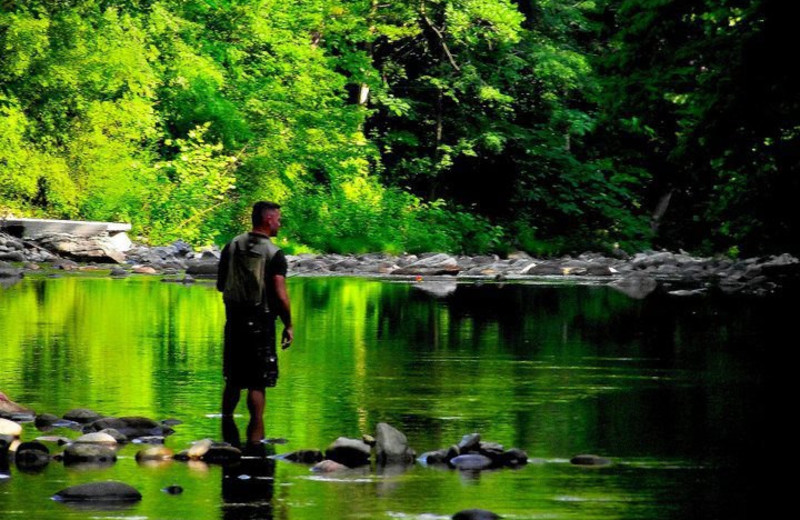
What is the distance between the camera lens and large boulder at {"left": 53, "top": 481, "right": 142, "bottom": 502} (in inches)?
344

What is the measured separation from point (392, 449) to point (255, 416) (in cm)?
143

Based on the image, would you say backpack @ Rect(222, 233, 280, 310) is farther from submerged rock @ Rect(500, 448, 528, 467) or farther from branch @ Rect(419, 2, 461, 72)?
branch @ Rect(419, 2, 461, 72)

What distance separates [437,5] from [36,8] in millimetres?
21732

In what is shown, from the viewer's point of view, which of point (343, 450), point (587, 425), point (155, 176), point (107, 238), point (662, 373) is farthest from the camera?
point (155, 176)

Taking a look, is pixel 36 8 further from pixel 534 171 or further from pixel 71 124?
pixel 534 171

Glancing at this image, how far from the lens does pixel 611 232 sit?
62281 mm

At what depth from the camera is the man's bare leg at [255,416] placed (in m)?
11.2

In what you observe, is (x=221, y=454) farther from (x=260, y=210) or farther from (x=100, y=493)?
(x=260, y=210)

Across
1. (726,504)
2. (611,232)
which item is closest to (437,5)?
(611,232)

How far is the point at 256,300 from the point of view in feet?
38.9

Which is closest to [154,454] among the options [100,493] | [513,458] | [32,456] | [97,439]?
[97,439]

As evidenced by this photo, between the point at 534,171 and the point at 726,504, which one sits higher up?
the point at 534,171

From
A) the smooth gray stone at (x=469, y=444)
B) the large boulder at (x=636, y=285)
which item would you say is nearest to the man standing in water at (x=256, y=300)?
the smooth gray stone at (x=469, y=444)

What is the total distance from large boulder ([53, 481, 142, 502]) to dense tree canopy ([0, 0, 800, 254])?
19.7 meters
